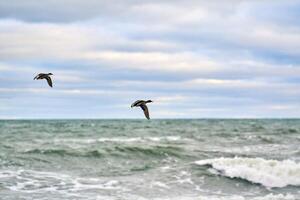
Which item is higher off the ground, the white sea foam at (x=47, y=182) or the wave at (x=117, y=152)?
the wave at (x=117, y=152)

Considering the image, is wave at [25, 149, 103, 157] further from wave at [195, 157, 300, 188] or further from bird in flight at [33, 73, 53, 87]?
bird in flight at [33, 73, 53, 87]

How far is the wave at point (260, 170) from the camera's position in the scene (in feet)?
63.8

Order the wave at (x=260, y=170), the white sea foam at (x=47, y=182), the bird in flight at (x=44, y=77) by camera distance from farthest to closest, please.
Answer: the wave at (x=260, y=170)
the white sea foam at (x=47, y=182)
the bird in flight at (x=44, y=77)

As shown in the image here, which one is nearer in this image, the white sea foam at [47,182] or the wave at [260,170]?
the white sea foam at [47,182]

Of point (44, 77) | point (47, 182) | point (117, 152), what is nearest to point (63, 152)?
point (117, 152)

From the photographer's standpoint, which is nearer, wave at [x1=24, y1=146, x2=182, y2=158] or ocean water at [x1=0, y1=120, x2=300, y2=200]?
ocean water at [x1=0, y1=120, x2=300, y2=200]

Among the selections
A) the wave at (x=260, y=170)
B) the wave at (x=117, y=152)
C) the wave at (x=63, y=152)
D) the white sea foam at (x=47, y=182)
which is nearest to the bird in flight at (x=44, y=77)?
the white sea foam at (x=47, y=182)

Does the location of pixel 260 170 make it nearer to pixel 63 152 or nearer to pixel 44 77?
pixel 63 152

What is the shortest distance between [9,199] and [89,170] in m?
6.36

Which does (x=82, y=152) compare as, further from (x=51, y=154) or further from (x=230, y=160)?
(x=230, y=160)

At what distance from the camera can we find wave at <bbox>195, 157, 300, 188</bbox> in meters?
19.4

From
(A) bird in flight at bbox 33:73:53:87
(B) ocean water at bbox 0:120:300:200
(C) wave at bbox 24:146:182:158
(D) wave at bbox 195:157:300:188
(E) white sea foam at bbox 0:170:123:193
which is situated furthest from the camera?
(C) wave at bbox 24:146:182:158

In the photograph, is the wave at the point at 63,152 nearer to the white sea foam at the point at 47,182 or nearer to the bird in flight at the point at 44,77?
the white sea foam at the point at 47,182

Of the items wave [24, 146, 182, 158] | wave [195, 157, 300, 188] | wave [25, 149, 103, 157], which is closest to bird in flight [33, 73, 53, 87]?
wave [195, 157, 300, 188]
